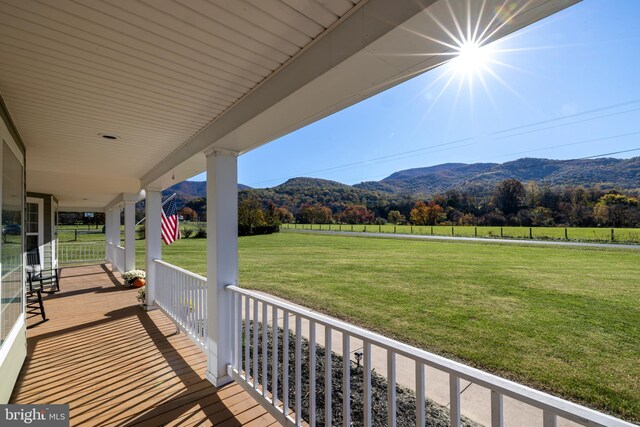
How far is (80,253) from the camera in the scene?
39.1ft

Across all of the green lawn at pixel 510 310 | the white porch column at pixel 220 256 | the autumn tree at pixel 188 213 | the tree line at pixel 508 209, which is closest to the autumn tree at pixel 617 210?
the tree line at pixel 508 209

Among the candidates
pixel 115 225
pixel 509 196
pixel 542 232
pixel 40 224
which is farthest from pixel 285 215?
pixel 40 224

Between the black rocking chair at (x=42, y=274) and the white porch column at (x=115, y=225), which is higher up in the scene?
the white porch column at (x=115, y=225)

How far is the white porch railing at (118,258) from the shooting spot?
837cm

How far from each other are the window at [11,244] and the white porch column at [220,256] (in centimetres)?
152

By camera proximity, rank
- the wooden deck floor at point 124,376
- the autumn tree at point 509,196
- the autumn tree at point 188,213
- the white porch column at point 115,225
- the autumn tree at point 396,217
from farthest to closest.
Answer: the autumn tree at point 396,217 < the autumn tree at point 188,213 < the autumn tree at point 509,196 < the white porch column at point 115,225 < the wooden deck floor at point 124,376

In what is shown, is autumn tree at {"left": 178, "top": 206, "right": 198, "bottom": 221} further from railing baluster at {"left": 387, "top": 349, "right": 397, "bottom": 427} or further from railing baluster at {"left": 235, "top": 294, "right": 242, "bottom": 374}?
railing baluster at {"left": 387, "top": 349, "right": 397, "bottom": 427}

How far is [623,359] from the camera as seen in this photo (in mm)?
3535

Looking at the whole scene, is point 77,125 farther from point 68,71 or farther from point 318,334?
point 318,334

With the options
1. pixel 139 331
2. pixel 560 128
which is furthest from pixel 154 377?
pixel 560 128

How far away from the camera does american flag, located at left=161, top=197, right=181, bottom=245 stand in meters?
5.48

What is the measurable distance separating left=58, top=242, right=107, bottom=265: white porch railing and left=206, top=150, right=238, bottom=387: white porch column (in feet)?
37.5

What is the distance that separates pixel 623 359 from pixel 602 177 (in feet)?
63.8

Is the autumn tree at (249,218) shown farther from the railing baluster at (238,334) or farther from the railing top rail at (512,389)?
the railing top rail at (512,389)
